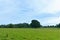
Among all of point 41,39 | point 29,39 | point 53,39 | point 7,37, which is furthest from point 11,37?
point 53,39

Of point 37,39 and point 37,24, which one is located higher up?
point 37,24

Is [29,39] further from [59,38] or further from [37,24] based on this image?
[37,24]

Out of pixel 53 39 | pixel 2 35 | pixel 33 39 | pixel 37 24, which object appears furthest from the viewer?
pixel 37 24

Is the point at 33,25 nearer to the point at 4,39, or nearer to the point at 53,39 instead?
the point at 53,39

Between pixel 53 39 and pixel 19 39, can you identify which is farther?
pixel 53 39

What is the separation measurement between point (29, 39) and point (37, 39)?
74.4 inches

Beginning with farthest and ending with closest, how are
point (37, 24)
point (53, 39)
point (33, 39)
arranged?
point (37, 24) → point (53, 39) → point (33, 39)

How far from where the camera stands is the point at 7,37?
30141mm

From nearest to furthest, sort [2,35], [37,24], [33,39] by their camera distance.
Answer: [2,35] → [33,39] → [37,24]

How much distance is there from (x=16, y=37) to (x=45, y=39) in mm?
5127

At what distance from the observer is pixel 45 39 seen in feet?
112

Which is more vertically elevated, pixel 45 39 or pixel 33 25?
pixel 33 25

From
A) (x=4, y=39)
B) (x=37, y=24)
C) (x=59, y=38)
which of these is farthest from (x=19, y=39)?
(x=37, y=24)

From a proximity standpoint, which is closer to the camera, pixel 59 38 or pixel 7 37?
pixel 7 37
